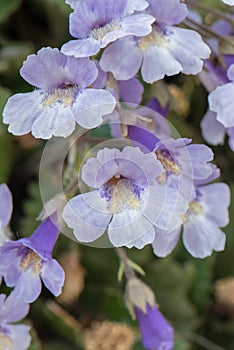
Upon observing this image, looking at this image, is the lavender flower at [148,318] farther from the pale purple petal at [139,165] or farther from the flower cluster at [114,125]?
the pale purple petal at [139,165]

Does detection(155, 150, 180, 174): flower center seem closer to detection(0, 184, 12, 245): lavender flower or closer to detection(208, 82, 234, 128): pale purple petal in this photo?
detection(208, 82, 234, 128): pale purple petal

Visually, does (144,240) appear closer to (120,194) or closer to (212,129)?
(120,194)

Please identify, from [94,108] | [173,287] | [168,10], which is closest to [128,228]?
[94,108]

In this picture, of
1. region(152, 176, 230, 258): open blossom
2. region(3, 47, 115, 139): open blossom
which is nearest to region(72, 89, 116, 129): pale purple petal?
region(3, 47, 115, 139): open blossom

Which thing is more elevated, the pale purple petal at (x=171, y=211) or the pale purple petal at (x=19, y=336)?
the pale purple petal at (x=171, y=211)

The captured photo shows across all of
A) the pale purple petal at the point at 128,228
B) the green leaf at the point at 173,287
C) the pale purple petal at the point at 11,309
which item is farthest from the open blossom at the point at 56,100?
the green leaf at the point at 173,287
